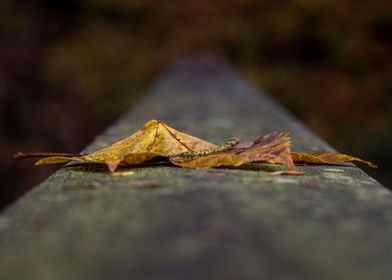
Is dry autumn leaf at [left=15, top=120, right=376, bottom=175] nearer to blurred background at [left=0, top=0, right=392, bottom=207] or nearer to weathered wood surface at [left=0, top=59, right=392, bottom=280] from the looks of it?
weathered wood surface at [left=0, top=59, right=392, bottom=280]

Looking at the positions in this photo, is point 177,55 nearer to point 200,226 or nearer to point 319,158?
point 319,158

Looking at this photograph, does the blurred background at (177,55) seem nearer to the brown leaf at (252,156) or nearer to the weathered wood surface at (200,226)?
the brown leaf at (252,156)

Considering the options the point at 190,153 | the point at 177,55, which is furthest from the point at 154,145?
the point at 177,55

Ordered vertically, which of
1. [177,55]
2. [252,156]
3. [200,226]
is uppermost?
[177,55]

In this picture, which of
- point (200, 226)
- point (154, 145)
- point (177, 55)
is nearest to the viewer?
point (200, 226)

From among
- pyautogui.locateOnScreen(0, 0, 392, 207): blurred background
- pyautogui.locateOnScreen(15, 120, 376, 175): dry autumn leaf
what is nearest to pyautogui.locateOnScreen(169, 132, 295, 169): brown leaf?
pyautogui.locateOnScreen(15, 120, 376, 175): dry autumn leaf

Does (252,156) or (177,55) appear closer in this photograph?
(252,156)
